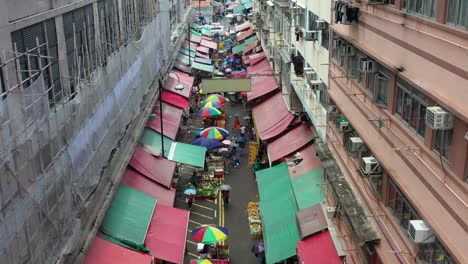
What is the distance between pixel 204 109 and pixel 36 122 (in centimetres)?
2168

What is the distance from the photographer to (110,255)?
14.8 metres

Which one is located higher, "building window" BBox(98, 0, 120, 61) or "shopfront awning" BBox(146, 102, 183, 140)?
"building window" BBox(98, 0, 120, 61)

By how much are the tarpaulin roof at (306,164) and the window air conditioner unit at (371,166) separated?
7174 millimetres

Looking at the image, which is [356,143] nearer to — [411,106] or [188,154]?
[411,106]

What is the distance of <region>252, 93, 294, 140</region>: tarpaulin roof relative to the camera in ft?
83.0

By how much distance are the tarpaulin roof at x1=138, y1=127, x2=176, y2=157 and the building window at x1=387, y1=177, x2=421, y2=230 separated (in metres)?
13.3

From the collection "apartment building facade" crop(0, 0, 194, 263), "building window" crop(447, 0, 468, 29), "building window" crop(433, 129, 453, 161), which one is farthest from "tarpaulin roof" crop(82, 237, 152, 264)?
"building window" crop(447, 0, 468, 29)

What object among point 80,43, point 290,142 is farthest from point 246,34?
point 80,43

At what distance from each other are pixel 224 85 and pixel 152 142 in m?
5.03

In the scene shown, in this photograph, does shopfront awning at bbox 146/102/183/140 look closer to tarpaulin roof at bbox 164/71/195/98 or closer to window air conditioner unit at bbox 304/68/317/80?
tarpaulin roof at bbox 164/71/195/98

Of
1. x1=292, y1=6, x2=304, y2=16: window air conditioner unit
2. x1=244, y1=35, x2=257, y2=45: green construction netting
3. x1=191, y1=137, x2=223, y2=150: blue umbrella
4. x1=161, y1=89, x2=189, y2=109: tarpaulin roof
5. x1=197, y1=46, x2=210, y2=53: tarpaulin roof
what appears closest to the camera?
x1=292, y1=6, x2=304, y2=16: window air conditioner unit

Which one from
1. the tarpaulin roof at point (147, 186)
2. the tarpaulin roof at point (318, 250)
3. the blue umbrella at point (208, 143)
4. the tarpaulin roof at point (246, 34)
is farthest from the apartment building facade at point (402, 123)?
the tarpaulin roof at point (246, 34)

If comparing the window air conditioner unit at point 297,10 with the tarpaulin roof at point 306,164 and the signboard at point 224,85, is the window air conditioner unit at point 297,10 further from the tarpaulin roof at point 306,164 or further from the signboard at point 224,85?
the tarpaulin roof at point 306,164

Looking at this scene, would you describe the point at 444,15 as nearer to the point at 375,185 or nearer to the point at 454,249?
the point at 454,249
